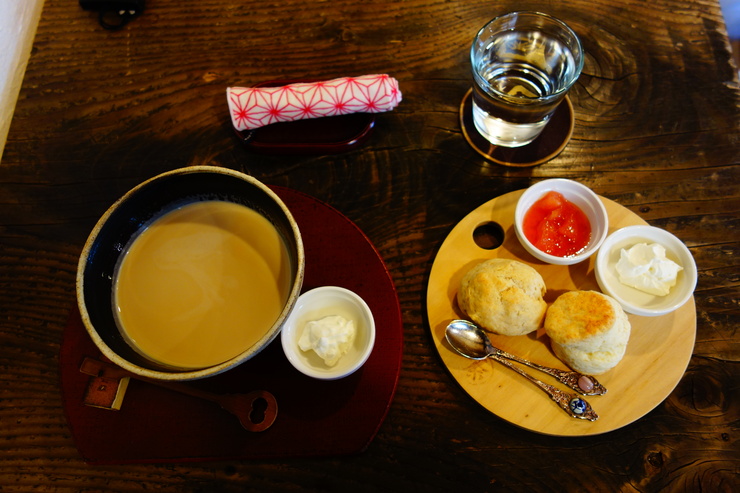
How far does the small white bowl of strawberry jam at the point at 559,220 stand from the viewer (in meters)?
1.49

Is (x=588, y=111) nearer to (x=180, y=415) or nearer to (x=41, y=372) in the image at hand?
(x=180, y=415)

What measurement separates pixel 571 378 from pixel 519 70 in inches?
42.7

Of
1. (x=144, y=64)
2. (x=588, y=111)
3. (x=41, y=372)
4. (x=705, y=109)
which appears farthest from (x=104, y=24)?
(x=705, y=109)

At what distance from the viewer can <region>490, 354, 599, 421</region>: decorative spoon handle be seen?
1361mm

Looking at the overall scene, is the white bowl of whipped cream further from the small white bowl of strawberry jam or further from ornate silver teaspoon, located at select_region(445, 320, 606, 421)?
ornate silver teaspoon, located at select_region(445, 320, 606, 421)

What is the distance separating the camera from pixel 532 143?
1.72 m

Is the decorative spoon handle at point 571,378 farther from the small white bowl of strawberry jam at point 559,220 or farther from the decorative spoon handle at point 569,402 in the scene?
the small white bowl of strawberry jam at point 559,220

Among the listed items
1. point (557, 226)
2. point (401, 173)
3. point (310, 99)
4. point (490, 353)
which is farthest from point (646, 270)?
point (310, 99)

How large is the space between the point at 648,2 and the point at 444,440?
1.86 m

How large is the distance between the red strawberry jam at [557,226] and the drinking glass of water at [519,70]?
272mm

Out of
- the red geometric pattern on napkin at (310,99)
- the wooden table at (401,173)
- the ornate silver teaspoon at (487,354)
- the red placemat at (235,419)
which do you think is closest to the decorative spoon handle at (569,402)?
the ornate silver teaspoon at (487,354)

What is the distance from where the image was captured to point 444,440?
4.70 ft

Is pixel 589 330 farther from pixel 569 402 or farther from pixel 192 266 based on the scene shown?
pixel 192 266

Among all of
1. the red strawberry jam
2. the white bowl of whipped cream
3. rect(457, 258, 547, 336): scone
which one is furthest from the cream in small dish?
the white bowl of whipped cream
